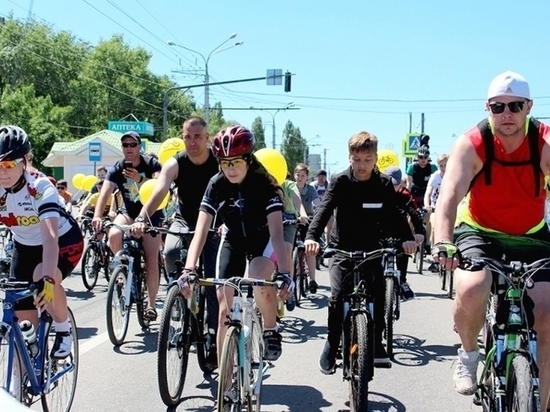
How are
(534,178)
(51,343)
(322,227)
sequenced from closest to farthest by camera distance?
(534,178) < (51,343) < (322,227)

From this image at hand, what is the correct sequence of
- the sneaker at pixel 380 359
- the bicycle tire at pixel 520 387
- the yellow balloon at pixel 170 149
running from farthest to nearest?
1. the yellow balloon at pixel 170 149
2. the sneaker at pixel 380 359
3. the bicycle tire at pixel 520 387

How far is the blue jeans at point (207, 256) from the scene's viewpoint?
5.80 meters

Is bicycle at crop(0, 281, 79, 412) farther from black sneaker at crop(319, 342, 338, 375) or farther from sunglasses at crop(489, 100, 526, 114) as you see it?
sunglasses at crop(489, 100, 526, 114)

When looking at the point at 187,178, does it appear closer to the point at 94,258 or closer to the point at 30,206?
the point at 30,206

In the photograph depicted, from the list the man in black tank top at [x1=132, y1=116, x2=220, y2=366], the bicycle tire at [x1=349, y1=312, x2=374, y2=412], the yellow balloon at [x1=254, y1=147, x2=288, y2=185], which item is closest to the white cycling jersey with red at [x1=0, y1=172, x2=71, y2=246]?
the man in black tank top at [x1=132, y1=116, x2=220, y2=366]

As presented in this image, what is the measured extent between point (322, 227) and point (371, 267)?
0.53 meters

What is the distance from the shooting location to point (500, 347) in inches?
146

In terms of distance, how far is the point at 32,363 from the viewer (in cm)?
429

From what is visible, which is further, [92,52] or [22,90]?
[92,52]

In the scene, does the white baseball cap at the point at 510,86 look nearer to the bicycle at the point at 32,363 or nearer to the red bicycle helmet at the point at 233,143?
the red bicycle helmet at the point at 233,143

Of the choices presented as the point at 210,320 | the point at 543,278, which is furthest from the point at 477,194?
the point at 210,320

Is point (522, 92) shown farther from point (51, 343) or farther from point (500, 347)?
point (51, 343)

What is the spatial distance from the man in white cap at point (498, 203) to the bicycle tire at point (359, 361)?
742 mm

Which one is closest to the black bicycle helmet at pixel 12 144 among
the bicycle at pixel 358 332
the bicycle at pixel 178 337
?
the bicycle at pixel 178 337
